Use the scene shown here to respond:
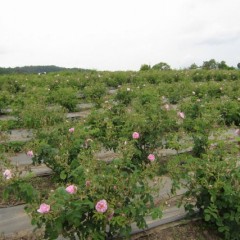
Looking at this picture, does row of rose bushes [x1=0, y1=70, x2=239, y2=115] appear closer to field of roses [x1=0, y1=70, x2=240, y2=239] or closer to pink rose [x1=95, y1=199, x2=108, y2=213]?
field of roses [x1=0, y1=70, x2=240, y2=239]

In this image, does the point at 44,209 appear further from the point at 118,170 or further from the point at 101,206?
the point at 118,170

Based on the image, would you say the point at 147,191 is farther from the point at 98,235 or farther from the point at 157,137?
the point at 157,137

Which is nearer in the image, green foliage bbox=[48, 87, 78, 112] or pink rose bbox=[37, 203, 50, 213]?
pink rose bbox=[37, 203, 50, 213]

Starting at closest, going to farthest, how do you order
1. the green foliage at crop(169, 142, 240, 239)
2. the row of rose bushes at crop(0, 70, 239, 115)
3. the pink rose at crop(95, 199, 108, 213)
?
the pink rose at crop(95, 199, 108, 213)
the green foliage at crop(169, 142, 240, 239)
the row of rose bushes at crop(0, 70, 239, 115)

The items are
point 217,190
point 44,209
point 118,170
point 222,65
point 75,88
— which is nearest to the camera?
point 44,209

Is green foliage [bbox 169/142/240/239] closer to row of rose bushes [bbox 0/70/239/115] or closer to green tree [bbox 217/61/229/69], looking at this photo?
row of rose bushes [bbox 0/70/239/115]

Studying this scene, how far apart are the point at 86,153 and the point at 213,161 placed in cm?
100

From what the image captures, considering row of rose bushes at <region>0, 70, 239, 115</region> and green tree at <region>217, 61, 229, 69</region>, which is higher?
row of rose bushes at <region>0, 70, 239, 115</region>

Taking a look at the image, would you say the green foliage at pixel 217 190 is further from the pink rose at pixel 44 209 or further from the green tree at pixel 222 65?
the green tree at pixel 222 65

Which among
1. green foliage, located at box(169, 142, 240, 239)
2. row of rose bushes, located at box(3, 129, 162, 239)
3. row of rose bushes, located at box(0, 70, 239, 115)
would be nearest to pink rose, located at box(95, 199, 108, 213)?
row of rose bushes, located at box(3, 129, 162, 239)

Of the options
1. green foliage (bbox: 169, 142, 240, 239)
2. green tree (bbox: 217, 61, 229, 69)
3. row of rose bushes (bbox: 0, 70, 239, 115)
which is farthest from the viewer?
green tree (bbox: 217, 61, 229, 69)

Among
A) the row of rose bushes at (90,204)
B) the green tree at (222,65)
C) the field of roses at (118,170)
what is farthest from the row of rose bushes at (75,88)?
the green tree at (222,65)

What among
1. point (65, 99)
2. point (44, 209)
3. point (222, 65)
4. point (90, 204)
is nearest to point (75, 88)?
point (65, 99)

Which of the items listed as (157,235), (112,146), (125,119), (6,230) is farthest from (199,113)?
(6,230)
